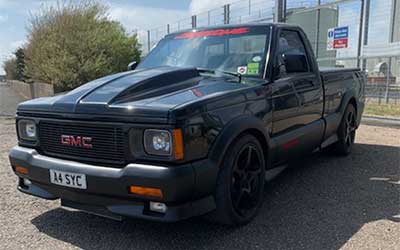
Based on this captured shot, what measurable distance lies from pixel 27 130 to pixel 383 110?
969 centimetres

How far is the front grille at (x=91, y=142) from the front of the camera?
9.68 feet

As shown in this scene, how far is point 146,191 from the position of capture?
2789 mm

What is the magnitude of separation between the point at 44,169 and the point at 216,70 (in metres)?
1.95

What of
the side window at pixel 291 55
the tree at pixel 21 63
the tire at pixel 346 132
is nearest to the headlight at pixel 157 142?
the side window at pixel 291 55

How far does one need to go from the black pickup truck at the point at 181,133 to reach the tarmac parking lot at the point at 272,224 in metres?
0.27

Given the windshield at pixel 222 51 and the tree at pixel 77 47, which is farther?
the tree at pixel 77 47

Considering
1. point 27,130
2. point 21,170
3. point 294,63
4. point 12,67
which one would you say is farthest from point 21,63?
point 294,63

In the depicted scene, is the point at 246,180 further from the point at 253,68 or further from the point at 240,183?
the point at 253,68

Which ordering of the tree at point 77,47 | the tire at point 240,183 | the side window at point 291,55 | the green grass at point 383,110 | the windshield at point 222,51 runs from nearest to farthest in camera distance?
the tire at point 240,183 → the windshield at point 222,51 → the side window at point 291,55 → the green grass at point 383,110 → the tree at point 77,47

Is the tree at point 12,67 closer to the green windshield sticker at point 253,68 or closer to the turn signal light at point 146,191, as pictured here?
the green windshield sticker at point 253,68

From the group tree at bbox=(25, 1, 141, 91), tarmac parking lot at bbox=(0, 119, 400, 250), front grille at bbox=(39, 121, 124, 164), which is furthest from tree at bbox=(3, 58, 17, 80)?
front grille at bbox=(39, 121, 124, 164)

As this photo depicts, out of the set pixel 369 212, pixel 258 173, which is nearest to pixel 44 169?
pixel 258 173

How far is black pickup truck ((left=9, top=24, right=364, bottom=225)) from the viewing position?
2.82 m

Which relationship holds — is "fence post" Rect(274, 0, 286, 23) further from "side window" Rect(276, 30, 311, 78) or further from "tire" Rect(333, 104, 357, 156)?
"side window" Rect(276, 30, 311, 78)
